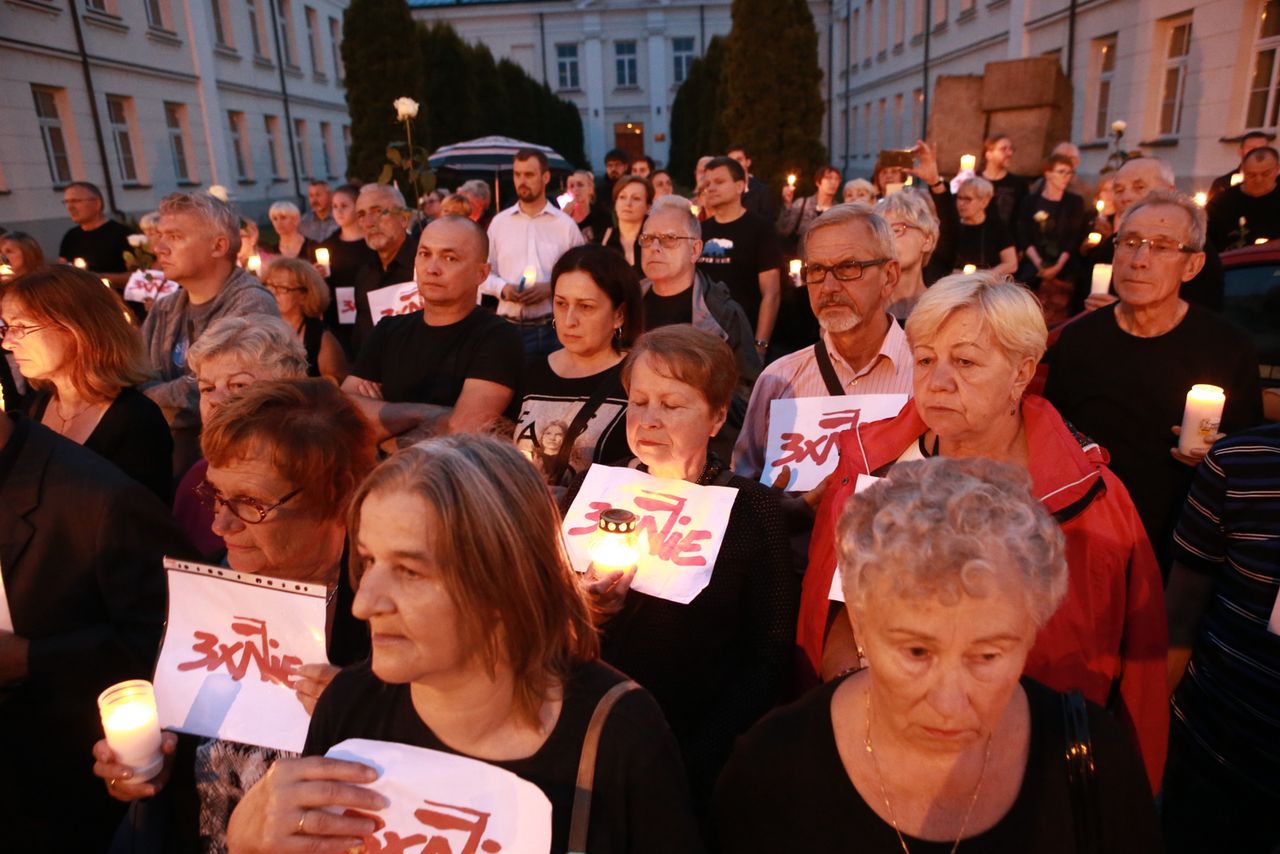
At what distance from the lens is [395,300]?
16.3 ft

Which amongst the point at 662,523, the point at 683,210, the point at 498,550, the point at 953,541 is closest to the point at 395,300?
the point at 683,210

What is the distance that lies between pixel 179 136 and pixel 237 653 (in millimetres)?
24985

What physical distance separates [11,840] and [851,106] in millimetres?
42005

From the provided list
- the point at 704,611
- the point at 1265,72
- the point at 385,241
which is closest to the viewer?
the point at 704,611

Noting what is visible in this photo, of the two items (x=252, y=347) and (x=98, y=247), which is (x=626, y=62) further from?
(x=252, y=347)

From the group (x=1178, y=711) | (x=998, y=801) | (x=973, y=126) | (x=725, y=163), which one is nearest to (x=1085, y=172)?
(x=973, y=126)

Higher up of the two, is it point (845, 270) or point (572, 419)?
point (845, 270)

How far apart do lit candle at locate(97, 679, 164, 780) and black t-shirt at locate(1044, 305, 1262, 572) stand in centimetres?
328

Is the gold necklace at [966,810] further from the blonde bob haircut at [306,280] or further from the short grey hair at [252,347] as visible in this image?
the blonde bob haircut at [306,280]

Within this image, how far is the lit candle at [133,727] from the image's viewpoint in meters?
1.87

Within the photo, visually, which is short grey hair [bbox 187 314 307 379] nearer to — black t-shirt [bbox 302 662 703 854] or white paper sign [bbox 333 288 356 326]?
black t-shirt [bbox 302 662 703 854]

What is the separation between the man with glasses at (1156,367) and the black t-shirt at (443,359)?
2.32 metres

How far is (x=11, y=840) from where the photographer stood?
2.28m

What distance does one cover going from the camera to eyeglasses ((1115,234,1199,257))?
319 centimetres
